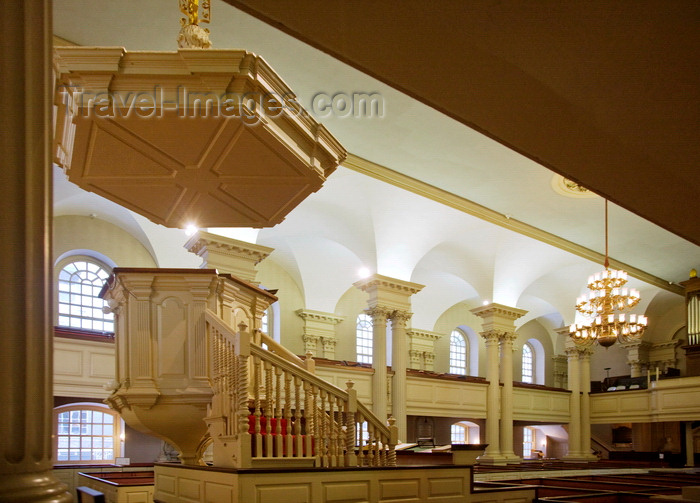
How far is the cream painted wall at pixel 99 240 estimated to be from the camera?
15.2 meters

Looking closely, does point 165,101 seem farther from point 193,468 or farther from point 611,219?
point 611,219

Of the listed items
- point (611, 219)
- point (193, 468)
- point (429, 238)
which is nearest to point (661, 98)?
point (193, 468)

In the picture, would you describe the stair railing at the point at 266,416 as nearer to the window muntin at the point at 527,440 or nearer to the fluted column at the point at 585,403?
the fluted column at the point at 585,403

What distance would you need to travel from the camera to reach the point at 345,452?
6531 mm

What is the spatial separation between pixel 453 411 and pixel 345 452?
37.3 feet

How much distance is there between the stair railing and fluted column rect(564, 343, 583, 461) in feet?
51.0

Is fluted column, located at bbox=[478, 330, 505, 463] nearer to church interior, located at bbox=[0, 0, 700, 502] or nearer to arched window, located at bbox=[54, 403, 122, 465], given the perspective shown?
church interior, located at bbox=[0, 0, 700, 502]

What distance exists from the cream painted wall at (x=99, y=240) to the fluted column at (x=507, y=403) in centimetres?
967

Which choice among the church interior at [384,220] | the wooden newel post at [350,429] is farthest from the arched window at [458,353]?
the wooden newel post at [350,429]

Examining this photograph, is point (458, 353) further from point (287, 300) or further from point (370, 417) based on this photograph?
point (370, 417)

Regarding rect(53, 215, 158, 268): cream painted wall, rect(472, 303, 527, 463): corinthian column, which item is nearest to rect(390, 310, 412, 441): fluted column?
rect(472, 303, 527, 463): corinthian column

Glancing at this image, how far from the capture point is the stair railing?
5.63 m

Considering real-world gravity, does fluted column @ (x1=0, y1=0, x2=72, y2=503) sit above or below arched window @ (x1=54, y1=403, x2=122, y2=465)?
above

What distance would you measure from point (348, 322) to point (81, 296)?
28.0 feet
